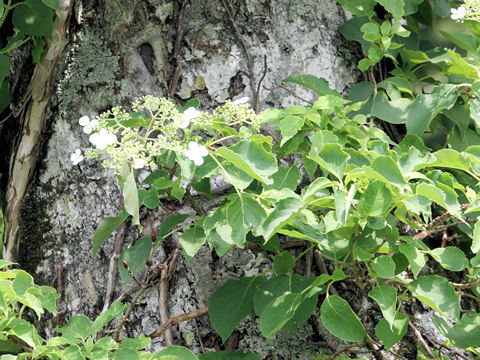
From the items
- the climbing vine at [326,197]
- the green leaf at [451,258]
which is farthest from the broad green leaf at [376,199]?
the green leaf at [451,258]

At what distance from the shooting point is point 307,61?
1.76m

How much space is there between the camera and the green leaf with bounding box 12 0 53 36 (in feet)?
5.69

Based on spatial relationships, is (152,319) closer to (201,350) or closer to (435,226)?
(201,350)

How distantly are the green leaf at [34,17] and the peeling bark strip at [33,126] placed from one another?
0.19 ft

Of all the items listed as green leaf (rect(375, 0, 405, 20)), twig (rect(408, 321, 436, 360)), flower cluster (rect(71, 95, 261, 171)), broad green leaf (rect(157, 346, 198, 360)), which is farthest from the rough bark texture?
twig (rect(408, 321, 436, 360))

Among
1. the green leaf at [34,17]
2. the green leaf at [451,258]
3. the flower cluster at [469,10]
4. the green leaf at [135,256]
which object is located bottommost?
the green leaf at [451,258]

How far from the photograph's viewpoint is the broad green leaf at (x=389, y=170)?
1.09m

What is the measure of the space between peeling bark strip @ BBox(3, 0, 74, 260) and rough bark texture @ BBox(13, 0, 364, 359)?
1.4 inches

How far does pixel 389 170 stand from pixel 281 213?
0.22 m

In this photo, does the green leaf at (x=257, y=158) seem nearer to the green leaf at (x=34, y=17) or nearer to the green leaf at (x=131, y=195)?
the green leaf at (x=131, y=195)

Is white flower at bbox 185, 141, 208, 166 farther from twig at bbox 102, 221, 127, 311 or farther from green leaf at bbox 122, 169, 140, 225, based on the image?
twig at bbox 102, 221, 127, 311

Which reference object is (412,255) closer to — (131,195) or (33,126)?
(131,195)

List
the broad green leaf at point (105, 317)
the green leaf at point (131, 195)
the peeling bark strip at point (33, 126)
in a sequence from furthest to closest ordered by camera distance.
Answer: the peeling bark strip at point (33, 126) < the broad green leaf at point (105, 317) < the green leaf at point (131, 195)

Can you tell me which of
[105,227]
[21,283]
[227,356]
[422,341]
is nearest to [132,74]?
[105,227]
